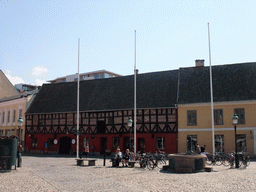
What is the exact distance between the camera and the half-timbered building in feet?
105

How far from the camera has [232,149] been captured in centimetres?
2888

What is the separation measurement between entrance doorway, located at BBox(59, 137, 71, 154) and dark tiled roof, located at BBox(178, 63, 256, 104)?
15.5 meters

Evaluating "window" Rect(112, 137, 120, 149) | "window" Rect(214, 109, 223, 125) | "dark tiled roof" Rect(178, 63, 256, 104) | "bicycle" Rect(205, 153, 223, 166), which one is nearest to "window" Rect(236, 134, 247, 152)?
"window" Rect(214, 109, 223, 125)

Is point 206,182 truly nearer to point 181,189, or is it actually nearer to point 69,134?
point 181,189

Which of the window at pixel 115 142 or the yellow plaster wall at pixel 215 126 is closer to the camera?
the yellow plaster wall at pixel 215 126

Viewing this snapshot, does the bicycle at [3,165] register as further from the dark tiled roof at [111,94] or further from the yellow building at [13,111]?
the yellow building at [13,111]

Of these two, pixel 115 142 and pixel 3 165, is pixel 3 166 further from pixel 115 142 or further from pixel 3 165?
pixel 115 142

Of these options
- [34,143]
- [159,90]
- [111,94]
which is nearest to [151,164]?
[159,90]

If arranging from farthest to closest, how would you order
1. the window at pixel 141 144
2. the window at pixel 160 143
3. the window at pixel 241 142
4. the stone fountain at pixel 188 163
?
the window at pixel 141 144 < the window at pixel 160 143 < the window at pixel 241 142 < the stone fountain at pixel 188 163

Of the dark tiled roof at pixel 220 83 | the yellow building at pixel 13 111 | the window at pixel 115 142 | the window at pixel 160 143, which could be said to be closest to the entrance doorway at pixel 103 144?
the window at pixel 115 142

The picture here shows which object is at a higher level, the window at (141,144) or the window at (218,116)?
the window at (218,116)

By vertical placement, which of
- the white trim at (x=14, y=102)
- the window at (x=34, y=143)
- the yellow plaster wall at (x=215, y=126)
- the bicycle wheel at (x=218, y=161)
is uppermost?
the white trim at (x=14, y=102)

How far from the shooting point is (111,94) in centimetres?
3694

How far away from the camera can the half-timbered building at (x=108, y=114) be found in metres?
32.0
